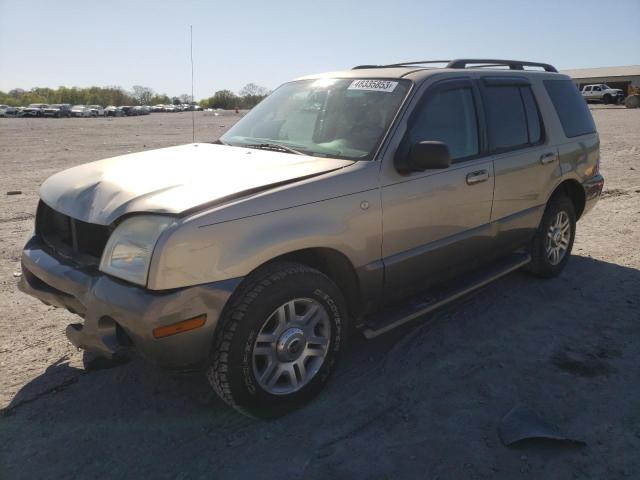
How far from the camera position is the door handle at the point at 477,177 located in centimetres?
372

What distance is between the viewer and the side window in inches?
137

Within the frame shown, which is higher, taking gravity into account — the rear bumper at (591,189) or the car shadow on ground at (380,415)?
the rear bumper at (591,189)

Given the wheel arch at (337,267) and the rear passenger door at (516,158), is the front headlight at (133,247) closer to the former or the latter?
the wheel arch at (337,267)

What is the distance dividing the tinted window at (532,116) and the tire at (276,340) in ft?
8.25

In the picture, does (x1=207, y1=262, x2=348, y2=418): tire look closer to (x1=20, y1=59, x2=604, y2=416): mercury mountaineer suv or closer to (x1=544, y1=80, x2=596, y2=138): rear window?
(x1=20, y1=59, x2=604, y2=416): mercury mountaineer suv

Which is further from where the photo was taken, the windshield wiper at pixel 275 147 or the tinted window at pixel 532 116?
the tinted window at pixel 532 116

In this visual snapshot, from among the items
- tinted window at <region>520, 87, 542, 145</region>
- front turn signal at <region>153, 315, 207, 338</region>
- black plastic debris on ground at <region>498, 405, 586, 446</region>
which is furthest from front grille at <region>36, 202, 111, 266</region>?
tinted window at <region>520, 87, 542, 145</region>

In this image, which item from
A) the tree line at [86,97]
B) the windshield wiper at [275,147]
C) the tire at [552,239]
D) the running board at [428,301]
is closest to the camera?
the running board at [428,301]

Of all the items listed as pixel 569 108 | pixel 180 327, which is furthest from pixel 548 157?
pixel 180 327

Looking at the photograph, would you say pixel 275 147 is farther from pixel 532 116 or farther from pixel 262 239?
pixel 532 116

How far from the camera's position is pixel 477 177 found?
149 inches

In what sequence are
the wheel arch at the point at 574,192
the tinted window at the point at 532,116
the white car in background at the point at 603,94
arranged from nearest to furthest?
the tinted window at the point at 532,116
the wheel arch at the point at 574,192
the white car in background at the point at 603,94

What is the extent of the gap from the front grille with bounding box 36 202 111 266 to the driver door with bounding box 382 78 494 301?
1.62m

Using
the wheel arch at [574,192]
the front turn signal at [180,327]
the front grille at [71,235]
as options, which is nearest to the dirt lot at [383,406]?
the front turn signal at [180,327]
